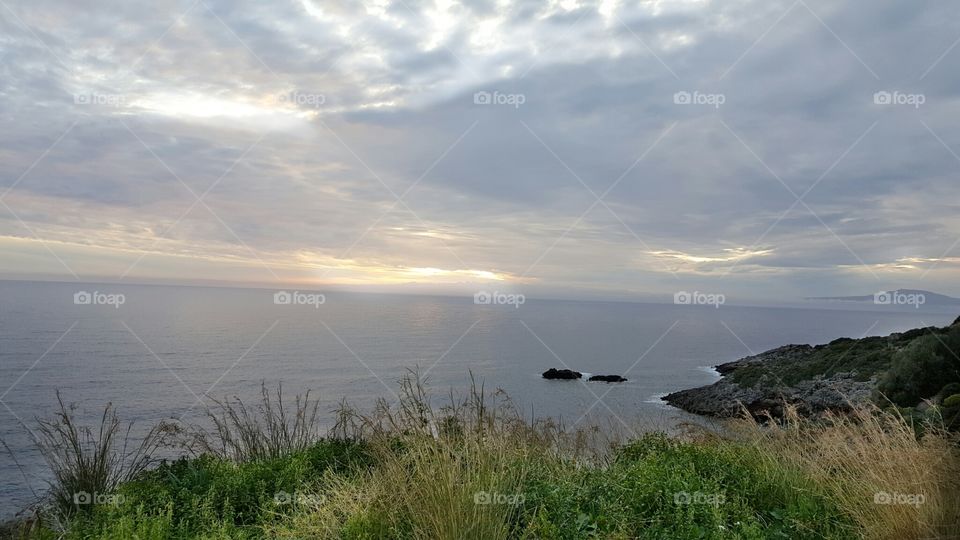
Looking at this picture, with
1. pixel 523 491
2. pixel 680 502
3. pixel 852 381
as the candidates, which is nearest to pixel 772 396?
pixel 852 381

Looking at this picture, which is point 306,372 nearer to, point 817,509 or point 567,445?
point 567,445

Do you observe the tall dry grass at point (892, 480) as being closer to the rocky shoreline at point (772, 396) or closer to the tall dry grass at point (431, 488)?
the tall dry grass at point (431, 488)

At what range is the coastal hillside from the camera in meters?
13.7

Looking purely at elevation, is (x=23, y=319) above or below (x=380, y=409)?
above

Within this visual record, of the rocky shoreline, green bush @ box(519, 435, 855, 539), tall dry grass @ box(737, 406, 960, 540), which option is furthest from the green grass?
the rocky shoreline

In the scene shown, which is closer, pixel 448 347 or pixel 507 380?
pixel 507 380

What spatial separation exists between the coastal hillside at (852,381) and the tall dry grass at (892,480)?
11.8ft

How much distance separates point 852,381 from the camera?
2538 centimetres

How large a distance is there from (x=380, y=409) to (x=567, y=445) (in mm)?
2747

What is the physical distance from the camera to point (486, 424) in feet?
20.7

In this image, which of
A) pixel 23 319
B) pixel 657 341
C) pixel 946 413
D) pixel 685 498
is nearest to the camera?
pixel 685 498

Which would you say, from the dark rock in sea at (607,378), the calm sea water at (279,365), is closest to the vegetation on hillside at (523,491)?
the calm sea water at (279,365)

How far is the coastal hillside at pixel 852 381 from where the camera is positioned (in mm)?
13703

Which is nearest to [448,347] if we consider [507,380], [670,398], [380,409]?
[507,380]
